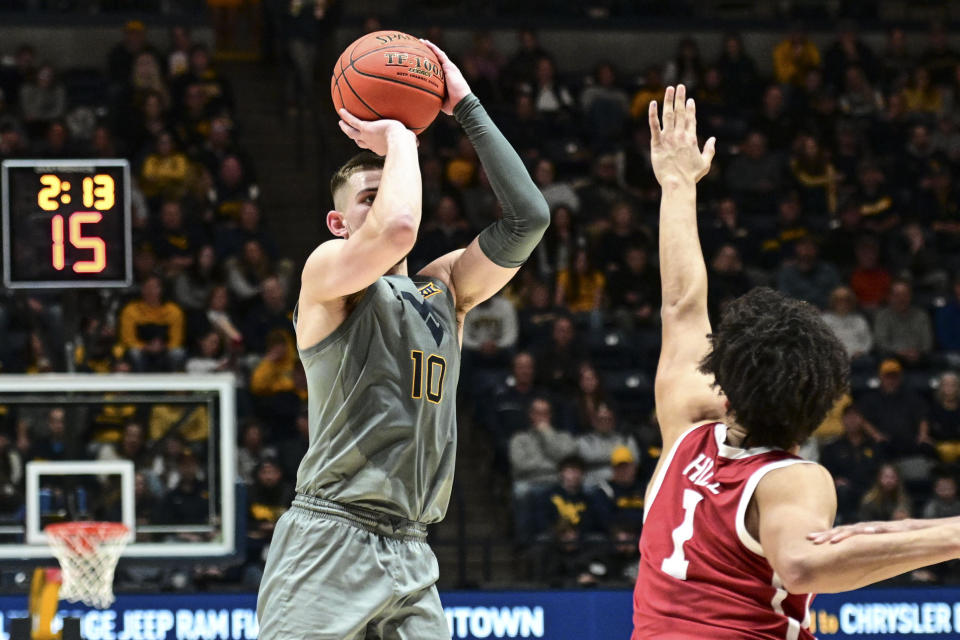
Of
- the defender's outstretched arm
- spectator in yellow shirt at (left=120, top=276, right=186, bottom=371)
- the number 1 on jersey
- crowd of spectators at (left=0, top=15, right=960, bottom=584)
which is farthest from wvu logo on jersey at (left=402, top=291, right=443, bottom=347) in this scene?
spectator in yellow shirt at (left=120, top=276, right=186, bottom=371)

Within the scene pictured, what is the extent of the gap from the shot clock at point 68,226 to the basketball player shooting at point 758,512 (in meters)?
4.75

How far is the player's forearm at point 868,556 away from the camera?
2500mm

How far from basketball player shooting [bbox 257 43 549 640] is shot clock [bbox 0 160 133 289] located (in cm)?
388

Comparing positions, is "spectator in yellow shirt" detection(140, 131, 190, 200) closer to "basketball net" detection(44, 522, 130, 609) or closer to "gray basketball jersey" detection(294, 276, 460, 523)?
"basketball net" detection(44, 522, 130, 609)

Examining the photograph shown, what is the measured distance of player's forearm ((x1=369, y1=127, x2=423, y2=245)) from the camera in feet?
11.0

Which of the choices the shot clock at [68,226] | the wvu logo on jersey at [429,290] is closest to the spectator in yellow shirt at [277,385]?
the shot clock at [68,226]

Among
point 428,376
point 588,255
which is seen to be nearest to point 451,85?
point 428,376

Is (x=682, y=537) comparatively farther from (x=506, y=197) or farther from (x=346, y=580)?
(x=506, y=197)

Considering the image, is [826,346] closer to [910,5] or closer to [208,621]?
[208,621]

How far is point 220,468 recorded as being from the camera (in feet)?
25.4

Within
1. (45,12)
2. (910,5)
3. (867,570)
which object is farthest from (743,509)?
(910,5)

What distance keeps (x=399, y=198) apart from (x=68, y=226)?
4311 mm

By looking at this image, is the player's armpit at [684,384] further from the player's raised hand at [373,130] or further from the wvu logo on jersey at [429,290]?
the player's raised hand at [373,130]

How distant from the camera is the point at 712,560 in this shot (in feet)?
9.18
